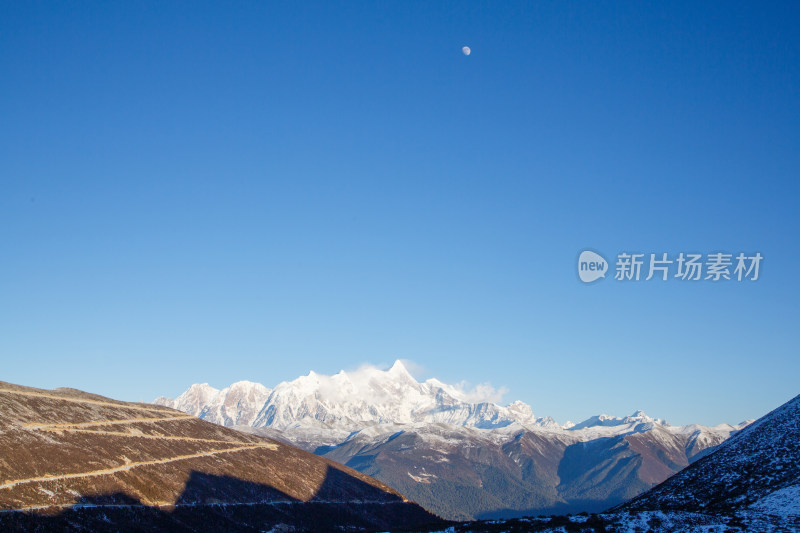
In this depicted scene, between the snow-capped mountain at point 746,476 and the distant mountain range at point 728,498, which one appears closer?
the distant mountain range at point 728,498

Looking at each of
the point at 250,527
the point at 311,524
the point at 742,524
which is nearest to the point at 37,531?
the point at 250,527

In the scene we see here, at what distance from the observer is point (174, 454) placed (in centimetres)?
16900

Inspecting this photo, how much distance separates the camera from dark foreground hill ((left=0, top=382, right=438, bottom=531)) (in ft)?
370

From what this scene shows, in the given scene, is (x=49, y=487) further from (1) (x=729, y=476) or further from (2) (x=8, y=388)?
(1) (x=729, y=476)

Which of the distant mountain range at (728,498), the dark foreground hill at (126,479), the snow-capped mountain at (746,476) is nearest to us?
the distant mountain range at (728,498)

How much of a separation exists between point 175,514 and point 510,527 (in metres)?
86.9

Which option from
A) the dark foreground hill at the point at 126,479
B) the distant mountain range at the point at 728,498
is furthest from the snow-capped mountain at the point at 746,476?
the dark foreground hill at the point at 126,479

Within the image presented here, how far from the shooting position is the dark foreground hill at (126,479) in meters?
113

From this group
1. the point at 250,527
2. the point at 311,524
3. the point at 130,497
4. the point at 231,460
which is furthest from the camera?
the point at 231,460

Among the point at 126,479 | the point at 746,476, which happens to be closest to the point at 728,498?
the point at 746,476

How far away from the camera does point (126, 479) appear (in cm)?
13562

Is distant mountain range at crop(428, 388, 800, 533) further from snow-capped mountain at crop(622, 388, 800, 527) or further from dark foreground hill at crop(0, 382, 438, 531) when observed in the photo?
dark foreground hill at crop(0, 382, 438, 531)

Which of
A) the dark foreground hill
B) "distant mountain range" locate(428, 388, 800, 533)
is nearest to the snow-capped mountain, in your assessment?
"distant mountain range" locate(428, 388, 800, 533)

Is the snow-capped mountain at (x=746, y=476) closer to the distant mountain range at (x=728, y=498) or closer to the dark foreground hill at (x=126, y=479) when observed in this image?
the distant mountain range at (x=728, y=498)
